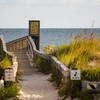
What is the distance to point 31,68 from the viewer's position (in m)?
14.1

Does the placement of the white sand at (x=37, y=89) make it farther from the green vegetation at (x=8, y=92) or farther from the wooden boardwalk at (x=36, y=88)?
the green vegetation at (x=8, y=92)

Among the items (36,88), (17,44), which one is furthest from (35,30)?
(36,88)

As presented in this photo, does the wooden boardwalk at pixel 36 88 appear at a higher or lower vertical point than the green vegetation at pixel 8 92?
lower

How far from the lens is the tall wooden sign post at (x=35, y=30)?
692 inches

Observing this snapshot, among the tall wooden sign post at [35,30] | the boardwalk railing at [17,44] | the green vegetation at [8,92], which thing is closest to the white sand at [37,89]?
the green vegetation at [8,92]

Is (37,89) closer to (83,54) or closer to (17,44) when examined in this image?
(83,54)

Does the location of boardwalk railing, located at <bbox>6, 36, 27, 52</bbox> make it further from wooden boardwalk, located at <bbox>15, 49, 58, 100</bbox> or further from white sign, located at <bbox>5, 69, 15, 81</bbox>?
white sign, located at <bbox>5, 69, 15, 81</bbox>

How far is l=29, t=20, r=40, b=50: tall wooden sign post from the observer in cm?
1758

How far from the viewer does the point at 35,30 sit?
17.7m

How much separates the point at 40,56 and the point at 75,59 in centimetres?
423

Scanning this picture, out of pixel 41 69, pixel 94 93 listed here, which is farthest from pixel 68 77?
pixel 41 69

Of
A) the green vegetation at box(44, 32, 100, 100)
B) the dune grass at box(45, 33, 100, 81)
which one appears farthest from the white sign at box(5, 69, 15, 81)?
the dune grass at box(45, 33, 100, 81)

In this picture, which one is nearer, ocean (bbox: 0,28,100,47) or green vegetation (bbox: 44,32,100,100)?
green vegetation (bbox: 44,32,100,100)
